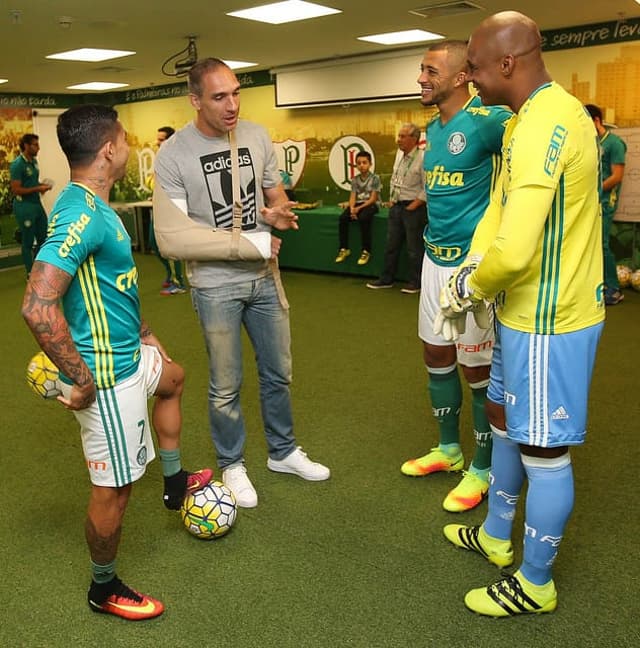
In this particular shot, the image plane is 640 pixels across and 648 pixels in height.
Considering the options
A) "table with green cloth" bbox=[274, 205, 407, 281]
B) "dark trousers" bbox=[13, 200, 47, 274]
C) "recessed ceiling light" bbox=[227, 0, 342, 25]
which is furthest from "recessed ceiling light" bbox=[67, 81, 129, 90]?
"recessed ceiling light" bbox=[227, 0, 342, 25]

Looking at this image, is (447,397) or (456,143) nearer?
(456,143)

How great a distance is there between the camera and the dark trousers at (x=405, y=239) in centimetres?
681

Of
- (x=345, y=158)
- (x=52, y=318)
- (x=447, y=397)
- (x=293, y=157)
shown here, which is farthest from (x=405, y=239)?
(x=52, y=318)

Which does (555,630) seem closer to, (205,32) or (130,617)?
(130,617)

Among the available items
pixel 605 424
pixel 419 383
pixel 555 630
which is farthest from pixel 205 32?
pixel 555 630

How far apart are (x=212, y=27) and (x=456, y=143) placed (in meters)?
4.70

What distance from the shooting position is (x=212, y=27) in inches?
248

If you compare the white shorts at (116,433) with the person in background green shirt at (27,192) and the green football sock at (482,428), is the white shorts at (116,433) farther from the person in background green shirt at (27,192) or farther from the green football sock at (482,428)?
the person in background green shirt at (27,192)

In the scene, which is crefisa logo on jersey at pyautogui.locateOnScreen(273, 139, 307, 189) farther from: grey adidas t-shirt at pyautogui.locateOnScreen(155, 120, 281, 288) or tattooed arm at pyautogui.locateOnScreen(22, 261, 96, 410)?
tattooed arm at pyautogui.locateOnScreen(22, 261, 96, 410)

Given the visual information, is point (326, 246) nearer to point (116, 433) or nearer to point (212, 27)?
point (212, 27)

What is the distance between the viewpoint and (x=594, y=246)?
1747 millimetres

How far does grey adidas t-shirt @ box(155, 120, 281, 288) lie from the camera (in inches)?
96.8

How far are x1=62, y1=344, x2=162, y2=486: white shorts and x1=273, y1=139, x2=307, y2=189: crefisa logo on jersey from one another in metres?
7.98

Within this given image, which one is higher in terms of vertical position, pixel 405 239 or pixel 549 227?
pixel 549 227
